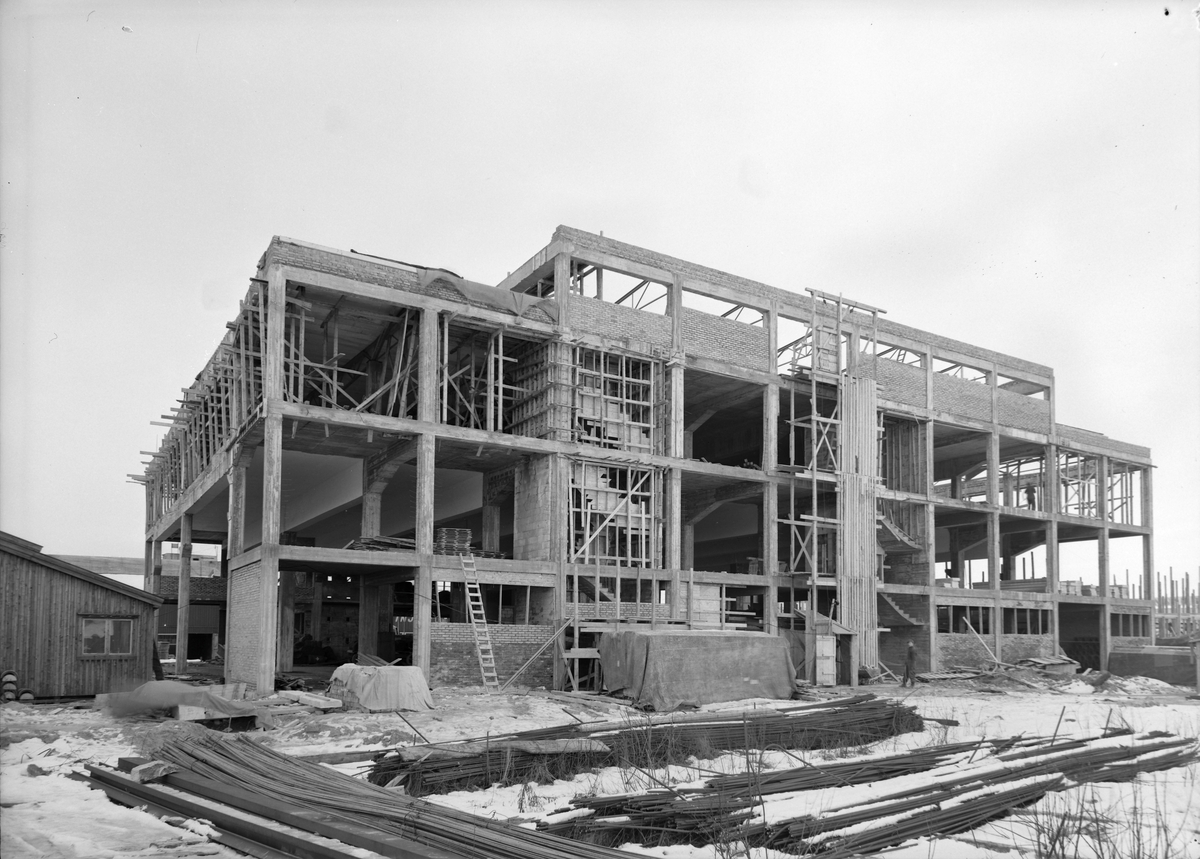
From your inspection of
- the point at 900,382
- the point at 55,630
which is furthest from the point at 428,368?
the point at 900,382

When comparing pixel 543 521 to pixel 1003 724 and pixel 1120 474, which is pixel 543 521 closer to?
pixel 1003 724

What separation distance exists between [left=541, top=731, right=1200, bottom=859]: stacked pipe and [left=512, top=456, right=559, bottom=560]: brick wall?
15129mm

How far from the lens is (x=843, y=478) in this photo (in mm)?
33094

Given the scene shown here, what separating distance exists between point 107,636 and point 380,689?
29.4 ft

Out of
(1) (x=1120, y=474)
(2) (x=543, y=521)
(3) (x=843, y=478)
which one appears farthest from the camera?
(1) (x=1120, y=474)

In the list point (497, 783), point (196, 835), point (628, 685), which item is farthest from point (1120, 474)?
point (196, 835)

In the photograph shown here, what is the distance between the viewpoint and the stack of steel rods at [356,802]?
27.5 feet

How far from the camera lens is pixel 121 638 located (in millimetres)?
24844

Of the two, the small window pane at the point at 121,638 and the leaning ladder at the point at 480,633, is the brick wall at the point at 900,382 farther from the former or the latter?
the small window pane at the point at 121,638

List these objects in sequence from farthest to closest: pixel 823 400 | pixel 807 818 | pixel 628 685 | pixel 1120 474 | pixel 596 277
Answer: pixel 1120 474
pixel 823 400
pixel 596 277
pixel 628 685
pixel 807 818

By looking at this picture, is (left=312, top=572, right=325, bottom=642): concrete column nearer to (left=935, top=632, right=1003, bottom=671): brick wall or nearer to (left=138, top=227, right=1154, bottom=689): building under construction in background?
(left=138, top=227, right=1154, bottom=689): building under construction in background

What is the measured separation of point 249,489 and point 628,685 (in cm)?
1998

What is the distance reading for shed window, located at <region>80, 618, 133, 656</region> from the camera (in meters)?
24.2

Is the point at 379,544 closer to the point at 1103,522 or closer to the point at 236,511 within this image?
the point at 236,511
